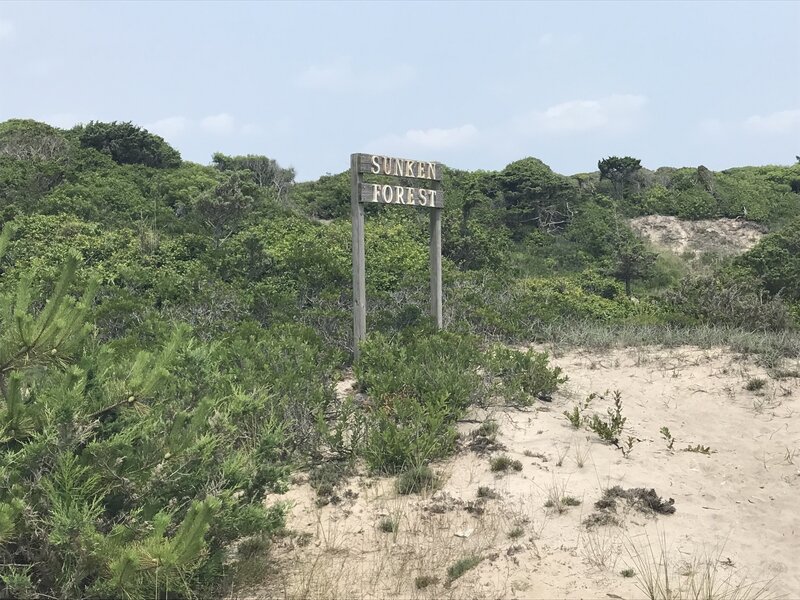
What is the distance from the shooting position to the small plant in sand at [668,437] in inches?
223

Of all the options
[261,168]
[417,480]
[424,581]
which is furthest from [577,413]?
[261,168]

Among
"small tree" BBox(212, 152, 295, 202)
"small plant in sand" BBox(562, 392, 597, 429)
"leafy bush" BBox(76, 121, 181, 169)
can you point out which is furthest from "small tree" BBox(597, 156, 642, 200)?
"small plant in sand" BBox(562, 392, 597, 429)

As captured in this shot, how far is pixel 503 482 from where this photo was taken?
493 centimetres

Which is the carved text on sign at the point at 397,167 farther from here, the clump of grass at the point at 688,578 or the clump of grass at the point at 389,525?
the clump of grass at the point at 688,578

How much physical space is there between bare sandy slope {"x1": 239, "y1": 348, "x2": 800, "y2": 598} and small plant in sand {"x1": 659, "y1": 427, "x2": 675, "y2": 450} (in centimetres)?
5

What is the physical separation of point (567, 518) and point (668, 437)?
5.96 feet

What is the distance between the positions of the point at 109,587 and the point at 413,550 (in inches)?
66.8

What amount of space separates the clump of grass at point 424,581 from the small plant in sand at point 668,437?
112 inches

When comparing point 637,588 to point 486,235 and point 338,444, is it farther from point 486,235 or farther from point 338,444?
point 486,235

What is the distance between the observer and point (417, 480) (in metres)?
4.87

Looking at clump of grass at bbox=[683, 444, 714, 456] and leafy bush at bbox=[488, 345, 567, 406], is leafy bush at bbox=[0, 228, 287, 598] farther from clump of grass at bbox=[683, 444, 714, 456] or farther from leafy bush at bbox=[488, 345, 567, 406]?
clump of grass at bbox=[683, 444, 714, 456]

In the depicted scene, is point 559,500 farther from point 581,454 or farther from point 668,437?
point 668,437

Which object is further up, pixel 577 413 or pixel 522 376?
pixel 522 376

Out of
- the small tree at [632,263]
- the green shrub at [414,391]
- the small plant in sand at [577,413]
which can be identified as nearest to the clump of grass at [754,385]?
the small plant in sand at [577,413]
